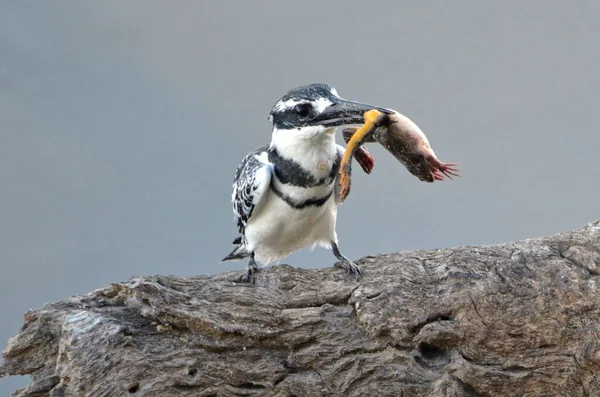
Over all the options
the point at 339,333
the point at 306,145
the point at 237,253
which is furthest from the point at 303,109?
the point at 237,253

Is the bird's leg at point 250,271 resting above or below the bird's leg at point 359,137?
below

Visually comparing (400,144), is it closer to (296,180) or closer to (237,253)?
(296,180)

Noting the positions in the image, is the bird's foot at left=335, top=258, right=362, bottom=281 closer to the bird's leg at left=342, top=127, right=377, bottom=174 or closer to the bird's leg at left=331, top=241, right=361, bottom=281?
the bird's leg at left=331, top=241, right=361, bottom=281

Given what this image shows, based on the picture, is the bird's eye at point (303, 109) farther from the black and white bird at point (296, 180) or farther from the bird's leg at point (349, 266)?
the bird's leg at point (349, 266)

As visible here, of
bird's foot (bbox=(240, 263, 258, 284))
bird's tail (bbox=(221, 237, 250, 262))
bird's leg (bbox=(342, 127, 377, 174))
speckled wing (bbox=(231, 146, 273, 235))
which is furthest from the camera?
bird's tail (bbox=(221, 237, 250, 262))

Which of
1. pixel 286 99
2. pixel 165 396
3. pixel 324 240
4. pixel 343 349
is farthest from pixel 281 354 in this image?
pixel 286 99

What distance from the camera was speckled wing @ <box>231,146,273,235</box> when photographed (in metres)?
5.06

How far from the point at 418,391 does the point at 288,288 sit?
3.31 ft

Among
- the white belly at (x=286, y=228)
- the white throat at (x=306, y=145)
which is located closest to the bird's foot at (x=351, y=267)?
the white belly at (x=286, y=228)

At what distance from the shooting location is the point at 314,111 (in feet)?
15.6

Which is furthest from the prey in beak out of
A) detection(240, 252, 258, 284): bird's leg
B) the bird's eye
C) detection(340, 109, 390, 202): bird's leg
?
detection(240, 252, 258, 284): bird's leg

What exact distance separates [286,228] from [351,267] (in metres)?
0.57

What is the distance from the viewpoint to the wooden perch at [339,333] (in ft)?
14.1

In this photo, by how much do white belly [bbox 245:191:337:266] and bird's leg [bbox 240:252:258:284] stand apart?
0.26 m
